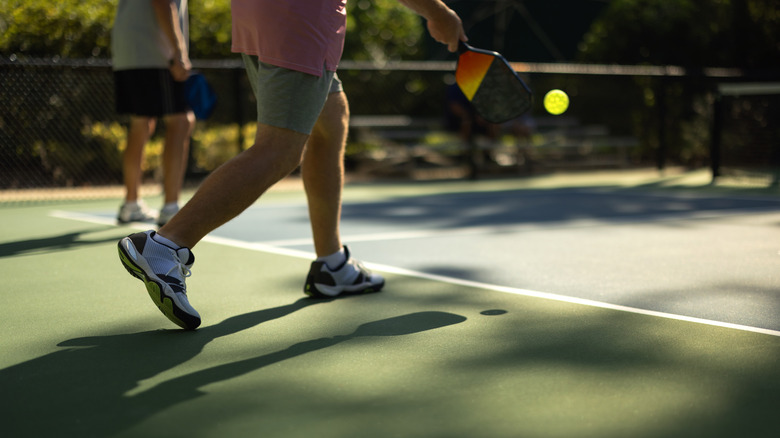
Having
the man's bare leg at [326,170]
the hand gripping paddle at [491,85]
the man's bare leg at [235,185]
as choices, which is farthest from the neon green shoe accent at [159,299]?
the hand gripping paddle at [491,85]

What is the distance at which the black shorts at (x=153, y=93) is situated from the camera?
515cm

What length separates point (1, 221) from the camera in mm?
5812

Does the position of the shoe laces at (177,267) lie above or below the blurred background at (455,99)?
below

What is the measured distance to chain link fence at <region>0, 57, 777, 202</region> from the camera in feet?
28.8

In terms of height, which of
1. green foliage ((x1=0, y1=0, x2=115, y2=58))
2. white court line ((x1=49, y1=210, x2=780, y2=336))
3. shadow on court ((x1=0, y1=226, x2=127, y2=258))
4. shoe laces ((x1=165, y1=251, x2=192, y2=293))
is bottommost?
white court line ((x1=49, y1=210, x2=780, y2=336))

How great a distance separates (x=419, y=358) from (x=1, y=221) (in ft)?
15.0

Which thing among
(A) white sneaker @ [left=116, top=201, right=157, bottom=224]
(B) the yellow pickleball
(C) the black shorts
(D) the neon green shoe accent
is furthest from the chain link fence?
(D) the neon green shoe accent

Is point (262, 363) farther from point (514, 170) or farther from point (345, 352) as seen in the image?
point (514, 170)

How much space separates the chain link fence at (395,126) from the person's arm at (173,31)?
10.1ft

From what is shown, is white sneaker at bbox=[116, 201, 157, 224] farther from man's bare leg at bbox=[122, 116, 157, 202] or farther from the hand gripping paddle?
the hand gripping paddle

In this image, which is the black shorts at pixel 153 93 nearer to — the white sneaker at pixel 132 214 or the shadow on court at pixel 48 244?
the white sneaker at pixel 132 214

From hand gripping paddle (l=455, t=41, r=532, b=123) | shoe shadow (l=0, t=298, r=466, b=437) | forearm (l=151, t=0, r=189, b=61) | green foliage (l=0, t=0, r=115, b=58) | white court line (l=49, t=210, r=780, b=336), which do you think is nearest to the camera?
shoe shadow (l=0, t=298, r=466, b=437)

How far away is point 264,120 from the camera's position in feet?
8.61

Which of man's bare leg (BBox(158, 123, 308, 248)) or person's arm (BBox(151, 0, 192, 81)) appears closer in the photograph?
man's bare leg (BBox(158, 123, 308, 248))
